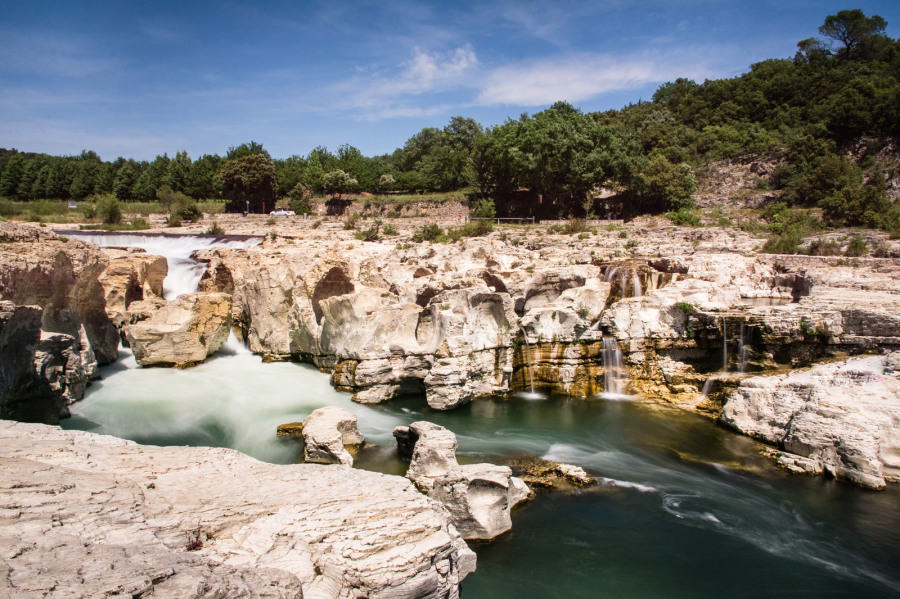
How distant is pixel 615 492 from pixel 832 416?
5138 mm

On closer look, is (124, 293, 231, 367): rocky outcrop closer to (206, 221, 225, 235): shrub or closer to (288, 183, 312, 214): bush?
(206, 221, 225, 235): shrub

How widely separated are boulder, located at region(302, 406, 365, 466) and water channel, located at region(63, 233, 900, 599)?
54cm

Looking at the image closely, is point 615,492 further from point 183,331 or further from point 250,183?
point 250,183

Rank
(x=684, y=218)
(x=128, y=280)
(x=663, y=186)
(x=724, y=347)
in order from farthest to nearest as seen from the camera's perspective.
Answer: (x=663, y=186) < (x=684, y=218) < (x=128, y=280) < (x=724, y=347)

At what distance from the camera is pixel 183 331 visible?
15242 millimetres

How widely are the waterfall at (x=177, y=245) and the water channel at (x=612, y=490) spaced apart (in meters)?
4.80

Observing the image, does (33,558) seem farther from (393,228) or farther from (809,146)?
(809,146)

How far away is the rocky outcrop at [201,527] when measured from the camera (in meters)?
3.24

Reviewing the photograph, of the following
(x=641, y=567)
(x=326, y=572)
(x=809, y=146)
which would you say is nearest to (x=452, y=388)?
(x=641, y=567)

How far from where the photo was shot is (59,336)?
1140 cm

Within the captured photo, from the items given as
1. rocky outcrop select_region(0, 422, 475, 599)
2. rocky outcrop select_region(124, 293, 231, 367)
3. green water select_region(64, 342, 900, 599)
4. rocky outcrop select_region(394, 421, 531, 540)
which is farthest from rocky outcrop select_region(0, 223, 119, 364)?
rocky outcrop select_region(394, 421, 531, 540)

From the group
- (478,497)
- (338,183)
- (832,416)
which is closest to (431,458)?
(478,497)

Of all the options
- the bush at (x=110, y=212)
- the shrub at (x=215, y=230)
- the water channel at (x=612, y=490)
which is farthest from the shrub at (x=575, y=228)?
the bush at (x=110, y=212)

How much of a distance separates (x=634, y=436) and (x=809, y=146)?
33.5 m
